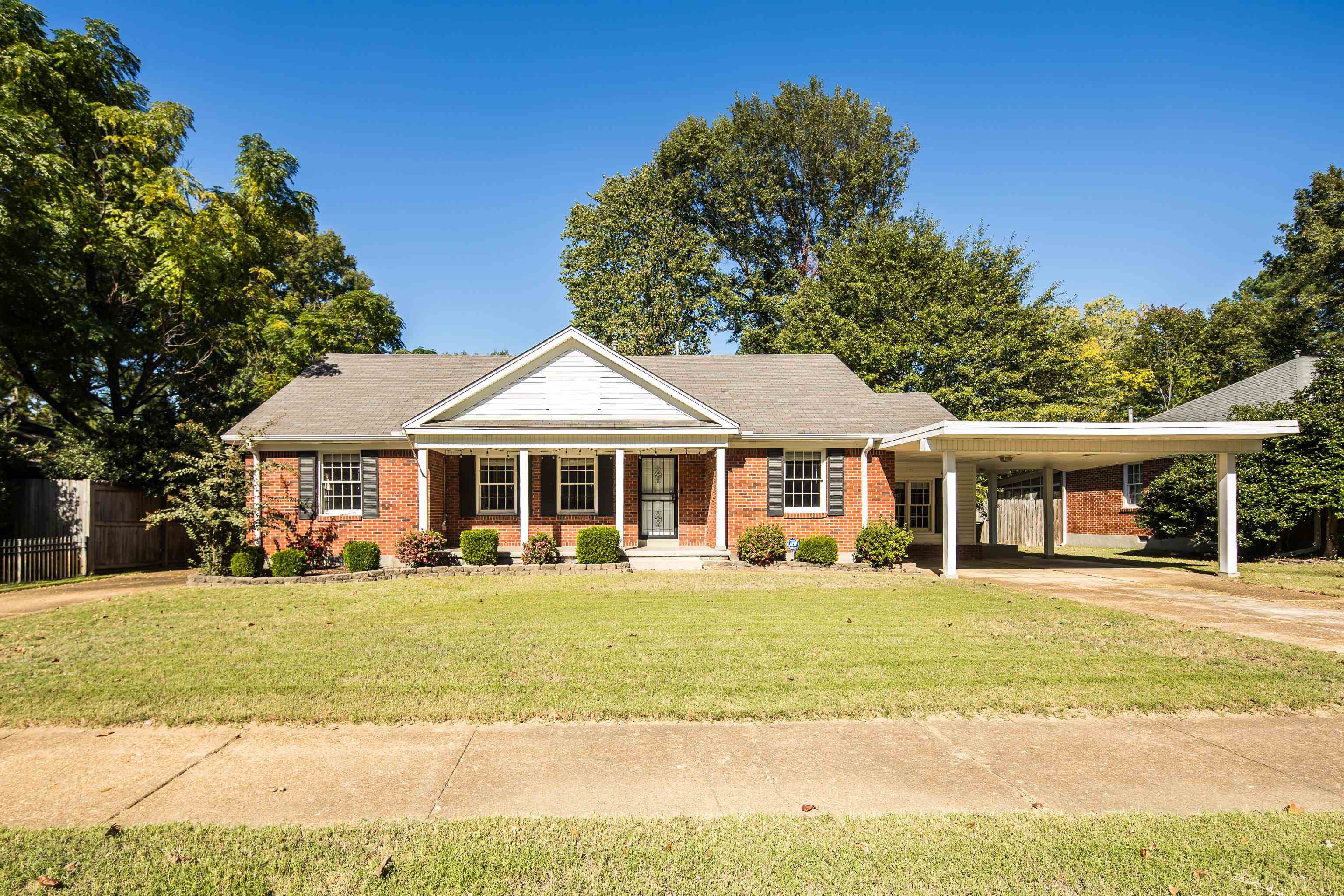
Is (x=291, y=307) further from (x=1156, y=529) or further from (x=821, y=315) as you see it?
(x=1156, y=529)

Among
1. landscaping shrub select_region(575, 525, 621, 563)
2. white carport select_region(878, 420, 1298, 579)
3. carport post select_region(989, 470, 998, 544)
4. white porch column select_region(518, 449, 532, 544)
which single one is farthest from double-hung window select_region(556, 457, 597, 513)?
carport post select_region(989, 470, 998, 544)

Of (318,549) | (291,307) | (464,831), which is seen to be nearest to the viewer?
(464,831)

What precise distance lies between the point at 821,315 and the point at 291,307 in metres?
21.0

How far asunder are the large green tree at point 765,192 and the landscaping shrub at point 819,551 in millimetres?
19599

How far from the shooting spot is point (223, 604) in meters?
12.1

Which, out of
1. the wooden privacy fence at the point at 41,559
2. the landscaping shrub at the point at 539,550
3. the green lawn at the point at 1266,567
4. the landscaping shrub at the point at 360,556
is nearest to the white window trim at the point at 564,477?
the landscaping shrub at the point at 539,550

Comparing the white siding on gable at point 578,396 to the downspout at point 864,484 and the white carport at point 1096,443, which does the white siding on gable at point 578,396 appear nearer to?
the downspout at point 864,484

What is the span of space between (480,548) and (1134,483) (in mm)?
22907

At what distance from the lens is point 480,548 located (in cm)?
1675

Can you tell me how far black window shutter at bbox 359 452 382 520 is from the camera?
58.0 feet

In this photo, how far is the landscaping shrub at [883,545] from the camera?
55.0ft

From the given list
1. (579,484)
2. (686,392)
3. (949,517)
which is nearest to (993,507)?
(949,517)

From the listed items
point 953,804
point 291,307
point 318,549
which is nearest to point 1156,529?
point 953,804

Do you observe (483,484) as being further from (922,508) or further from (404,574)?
(922,508)
